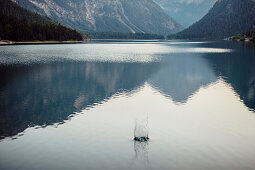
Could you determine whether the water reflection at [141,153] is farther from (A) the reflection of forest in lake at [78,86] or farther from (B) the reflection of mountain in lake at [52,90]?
(B) the reflection of mountain in lake at [52,90]

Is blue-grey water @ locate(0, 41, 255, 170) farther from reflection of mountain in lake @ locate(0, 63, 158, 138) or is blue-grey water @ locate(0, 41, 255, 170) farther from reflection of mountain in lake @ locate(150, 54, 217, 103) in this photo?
reflection of mountain in lake @ locate(150, 54, 217, 103)

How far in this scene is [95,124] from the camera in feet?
124

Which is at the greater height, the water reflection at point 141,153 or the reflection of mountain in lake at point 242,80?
the reflection of mountain in lake at point 242,80

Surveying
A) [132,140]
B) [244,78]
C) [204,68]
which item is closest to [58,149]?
[132,140]

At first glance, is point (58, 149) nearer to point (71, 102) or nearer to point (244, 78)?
point (71, 102)

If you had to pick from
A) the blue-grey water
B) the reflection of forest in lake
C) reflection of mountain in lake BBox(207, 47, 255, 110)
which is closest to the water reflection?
the blue-grey water

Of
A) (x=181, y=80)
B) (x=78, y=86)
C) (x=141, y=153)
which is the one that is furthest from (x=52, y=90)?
(x=141, y=153)

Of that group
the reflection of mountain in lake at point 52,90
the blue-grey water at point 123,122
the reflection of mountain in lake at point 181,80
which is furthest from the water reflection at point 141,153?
the reflection of mountain in lake at point 181,80

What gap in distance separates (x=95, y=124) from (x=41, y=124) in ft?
21.0

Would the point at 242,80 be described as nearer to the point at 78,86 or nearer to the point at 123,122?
the point at 78,86

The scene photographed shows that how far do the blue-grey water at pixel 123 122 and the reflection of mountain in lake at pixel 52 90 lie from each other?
0.15m

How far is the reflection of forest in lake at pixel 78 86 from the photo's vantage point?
4203 centimetres

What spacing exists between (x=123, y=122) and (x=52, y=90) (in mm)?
24262

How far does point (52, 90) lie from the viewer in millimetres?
58812
